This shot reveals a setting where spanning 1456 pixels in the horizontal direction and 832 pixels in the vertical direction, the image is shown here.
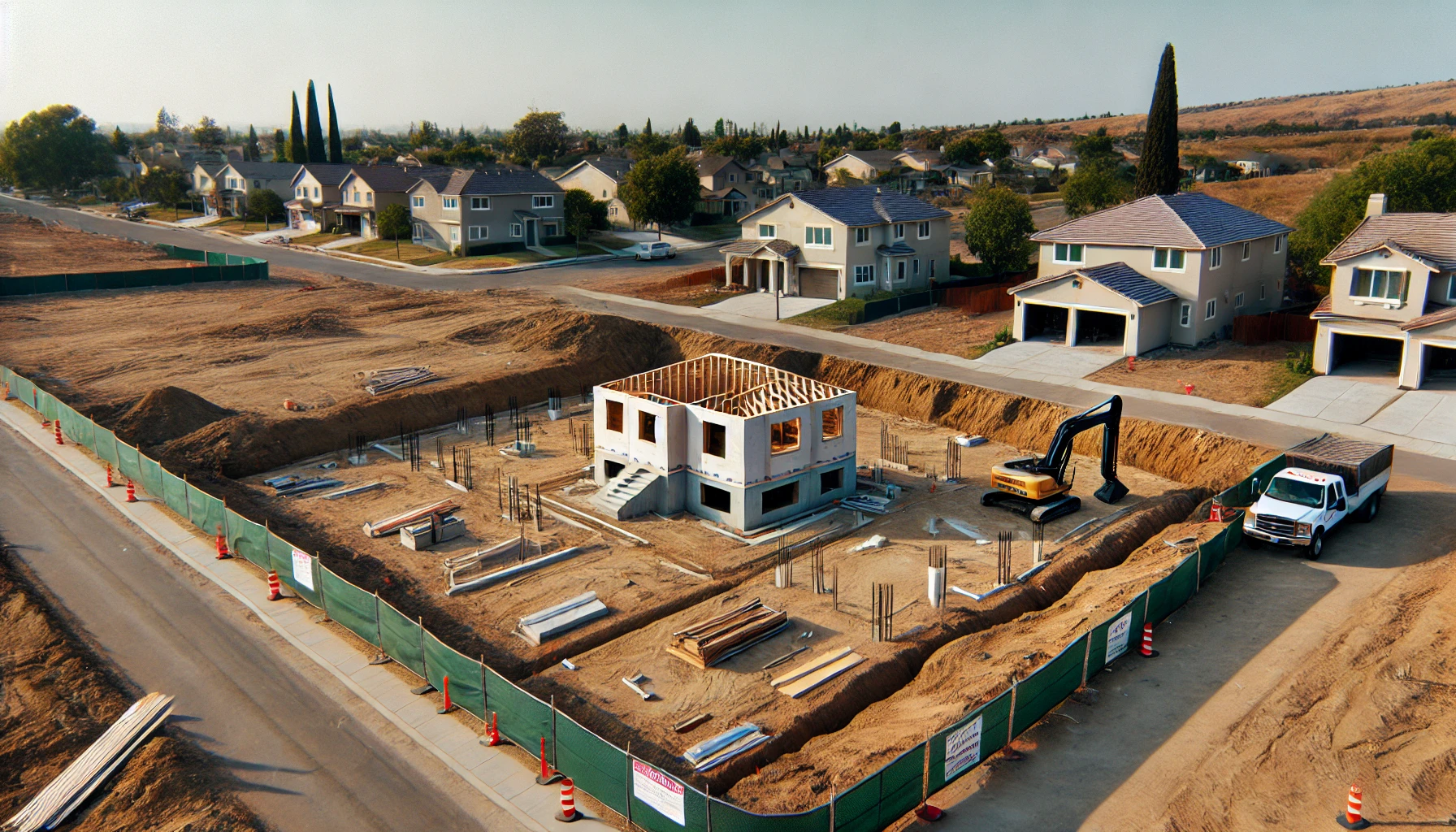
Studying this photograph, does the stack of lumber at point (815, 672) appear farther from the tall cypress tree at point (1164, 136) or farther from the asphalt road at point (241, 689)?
the tall cypress tree at point (1164, 136)

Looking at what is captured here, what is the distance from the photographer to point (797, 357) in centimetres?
4641

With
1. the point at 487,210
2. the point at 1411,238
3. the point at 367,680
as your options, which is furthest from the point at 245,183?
the point at 1411,238

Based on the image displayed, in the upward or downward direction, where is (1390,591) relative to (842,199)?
downward

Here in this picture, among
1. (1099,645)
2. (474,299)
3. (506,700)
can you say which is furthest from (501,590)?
(474,299)

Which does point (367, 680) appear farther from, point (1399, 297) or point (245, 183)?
point (245, 183)

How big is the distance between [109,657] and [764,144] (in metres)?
151

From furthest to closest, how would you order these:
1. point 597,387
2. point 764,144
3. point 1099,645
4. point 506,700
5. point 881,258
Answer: point 764,144 → point 881,258 → point 597,387 → point 1099,645 → point 506,700

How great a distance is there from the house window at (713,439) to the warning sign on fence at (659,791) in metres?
15.4

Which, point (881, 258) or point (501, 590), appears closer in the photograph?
point (501, 590)

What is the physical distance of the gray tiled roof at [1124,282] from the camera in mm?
44500

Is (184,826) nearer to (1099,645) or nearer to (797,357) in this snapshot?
(1099,645)

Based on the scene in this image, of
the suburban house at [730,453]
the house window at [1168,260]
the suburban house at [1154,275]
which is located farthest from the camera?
the house window at [1168,260]

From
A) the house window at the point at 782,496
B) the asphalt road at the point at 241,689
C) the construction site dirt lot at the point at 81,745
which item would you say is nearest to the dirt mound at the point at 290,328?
the asphalt road at the point at 241,689

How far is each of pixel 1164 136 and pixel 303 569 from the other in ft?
180
